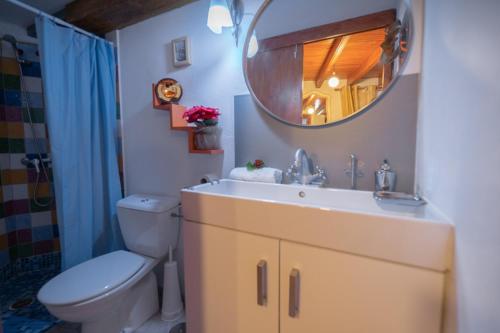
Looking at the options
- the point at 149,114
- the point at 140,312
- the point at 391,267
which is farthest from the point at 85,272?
the point at 391,267

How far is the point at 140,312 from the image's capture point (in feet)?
4.42

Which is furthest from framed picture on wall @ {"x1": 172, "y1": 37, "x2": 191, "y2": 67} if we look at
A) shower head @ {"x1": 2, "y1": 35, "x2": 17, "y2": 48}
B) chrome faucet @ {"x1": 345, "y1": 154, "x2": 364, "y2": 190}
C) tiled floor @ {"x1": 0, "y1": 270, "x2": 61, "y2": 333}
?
tiled floor @ {"x1": 0, "y1": 270, "x2": 61, "y2": 333}

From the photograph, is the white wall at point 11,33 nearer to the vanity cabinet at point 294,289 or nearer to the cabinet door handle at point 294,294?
the vanity cabinet at point 294,289

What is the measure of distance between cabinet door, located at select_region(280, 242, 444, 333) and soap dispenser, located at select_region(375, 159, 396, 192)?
39cm

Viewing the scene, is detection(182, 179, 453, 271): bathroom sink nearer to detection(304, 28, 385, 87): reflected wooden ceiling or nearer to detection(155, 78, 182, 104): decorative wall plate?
detection(304, 28, 385, 87): reflected wooden ceiling

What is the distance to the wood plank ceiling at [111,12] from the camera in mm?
1386

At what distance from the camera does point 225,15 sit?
1183mm

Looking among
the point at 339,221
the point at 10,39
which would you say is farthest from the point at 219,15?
the point at 10,39

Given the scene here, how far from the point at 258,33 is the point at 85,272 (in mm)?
1534

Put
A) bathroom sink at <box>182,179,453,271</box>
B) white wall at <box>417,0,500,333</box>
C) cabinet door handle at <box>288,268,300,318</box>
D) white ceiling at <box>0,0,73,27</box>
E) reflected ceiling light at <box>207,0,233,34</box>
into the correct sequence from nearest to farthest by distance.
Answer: white wall at <box>417,0,500,333</box>, bathroom sink at <box>182,179,453,271</box>, cabinet door handle at <box>288,268,300,318</box>, reflected ceiling light at <box>207,0,233,34</box>, white ceiling at <box>0,0,73,27</box>

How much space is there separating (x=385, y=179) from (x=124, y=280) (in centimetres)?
131

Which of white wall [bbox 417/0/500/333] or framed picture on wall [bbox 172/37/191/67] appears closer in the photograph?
white wall [bbox 417/0/500/333]

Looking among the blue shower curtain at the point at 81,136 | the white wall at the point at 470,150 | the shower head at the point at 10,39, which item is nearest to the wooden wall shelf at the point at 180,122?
the blue shower curtain at the point at 81,136

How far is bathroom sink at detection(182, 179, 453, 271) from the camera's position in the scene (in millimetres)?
585
